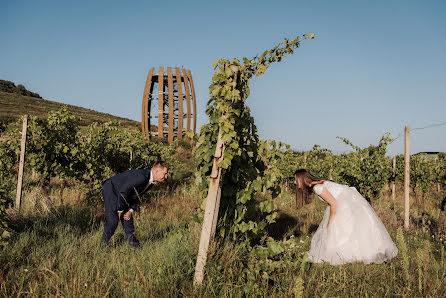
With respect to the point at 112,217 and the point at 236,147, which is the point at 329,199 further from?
the point at 112,217

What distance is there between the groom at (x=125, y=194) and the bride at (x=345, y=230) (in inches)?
82.2

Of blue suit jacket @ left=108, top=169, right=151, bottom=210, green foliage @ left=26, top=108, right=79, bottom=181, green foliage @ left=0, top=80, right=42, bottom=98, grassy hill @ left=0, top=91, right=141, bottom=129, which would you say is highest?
green foliage @ left=0, top=80, right=42, bottom=98

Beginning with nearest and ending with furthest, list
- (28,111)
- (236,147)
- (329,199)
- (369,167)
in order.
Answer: (236,147) < (329,199) < (369,167) < (28,111)

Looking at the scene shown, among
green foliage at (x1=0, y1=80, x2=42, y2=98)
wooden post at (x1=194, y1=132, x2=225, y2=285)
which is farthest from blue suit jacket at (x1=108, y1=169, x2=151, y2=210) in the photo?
green foliage at (x1=0, y1=80, x2=42, y2=98)

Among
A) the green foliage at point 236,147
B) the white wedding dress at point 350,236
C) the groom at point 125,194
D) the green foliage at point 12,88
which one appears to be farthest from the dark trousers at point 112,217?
the green foliage at point 12,88

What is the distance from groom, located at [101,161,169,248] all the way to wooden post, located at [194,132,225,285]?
5.82 feet

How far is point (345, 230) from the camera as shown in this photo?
434 cm

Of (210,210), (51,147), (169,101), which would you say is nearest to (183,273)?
(210,210)

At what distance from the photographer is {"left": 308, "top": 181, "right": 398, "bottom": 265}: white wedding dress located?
4.16 m

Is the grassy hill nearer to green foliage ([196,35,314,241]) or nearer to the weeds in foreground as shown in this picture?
the weeds in foreground

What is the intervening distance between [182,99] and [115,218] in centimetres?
1652

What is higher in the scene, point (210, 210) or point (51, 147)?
point (51, 147)

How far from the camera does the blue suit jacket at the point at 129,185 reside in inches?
168

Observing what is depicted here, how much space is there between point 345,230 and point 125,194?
10.2 ft
